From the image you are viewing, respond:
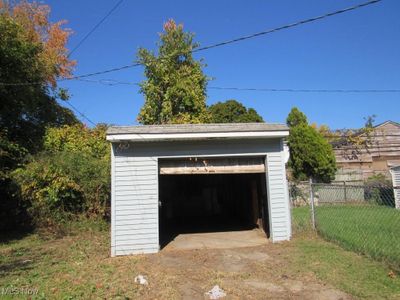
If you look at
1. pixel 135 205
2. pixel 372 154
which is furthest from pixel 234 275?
pixel 372 154

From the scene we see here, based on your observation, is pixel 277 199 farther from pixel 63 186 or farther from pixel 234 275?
pixel 63 186

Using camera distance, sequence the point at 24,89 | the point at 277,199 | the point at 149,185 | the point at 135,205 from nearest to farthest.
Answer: the point at 135,205
the point at 149,185
the point at 277,199
the point at 24,89

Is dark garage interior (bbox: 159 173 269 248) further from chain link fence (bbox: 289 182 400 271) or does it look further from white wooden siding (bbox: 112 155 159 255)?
chain link fence (bbox: 289 182 400 271)

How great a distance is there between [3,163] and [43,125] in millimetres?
6471

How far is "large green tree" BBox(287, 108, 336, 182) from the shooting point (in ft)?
71.3

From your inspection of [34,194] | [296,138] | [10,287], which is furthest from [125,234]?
[296,138]

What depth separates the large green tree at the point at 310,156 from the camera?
21.7 m

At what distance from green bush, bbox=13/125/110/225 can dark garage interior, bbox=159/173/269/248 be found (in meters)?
2.58

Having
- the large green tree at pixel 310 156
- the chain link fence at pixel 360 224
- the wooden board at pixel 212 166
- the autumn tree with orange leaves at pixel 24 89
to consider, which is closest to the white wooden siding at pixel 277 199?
the wooden board at pixel 212 166

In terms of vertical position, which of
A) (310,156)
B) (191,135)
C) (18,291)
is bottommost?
(18,291)

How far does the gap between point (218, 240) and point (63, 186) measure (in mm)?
5987

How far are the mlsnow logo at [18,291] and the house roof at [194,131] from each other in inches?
157

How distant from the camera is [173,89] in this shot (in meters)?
23.8

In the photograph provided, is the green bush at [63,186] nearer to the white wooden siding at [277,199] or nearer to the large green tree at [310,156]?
the white wooden siding at [277,199]
